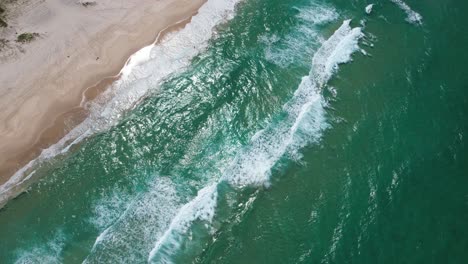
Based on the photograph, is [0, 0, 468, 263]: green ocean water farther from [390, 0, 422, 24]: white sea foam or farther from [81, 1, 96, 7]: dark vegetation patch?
[81, 1, 96, 7]: dark vegetation patch

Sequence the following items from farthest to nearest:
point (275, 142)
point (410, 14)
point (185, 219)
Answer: point (410, 14) < point (275, 142) < point (185, 219)

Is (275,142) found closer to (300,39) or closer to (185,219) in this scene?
(185,219)

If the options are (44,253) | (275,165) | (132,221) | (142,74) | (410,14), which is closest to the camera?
(44,253)

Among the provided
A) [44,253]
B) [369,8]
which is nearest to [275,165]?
[44,253]

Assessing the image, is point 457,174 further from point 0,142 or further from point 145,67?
point 0,142

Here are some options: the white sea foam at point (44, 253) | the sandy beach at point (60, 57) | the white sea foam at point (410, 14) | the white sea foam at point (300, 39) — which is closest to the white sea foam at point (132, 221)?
the white sea foam at point (44, 253)

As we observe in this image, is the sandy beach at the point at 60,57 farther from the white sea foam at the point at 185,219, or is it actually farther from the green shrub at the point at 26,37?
the white sea foam at the point at 185,219

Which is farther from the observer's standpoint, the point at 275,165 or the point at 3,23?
the point at 3,23

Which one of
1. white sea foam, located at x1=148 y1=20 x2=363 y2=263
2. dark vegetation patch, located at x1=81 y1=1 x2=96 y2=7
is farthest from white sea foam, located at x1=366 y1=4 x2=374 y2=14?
dark vegetation patch, located at x1=81 y1=1 x2=96 y2=7
